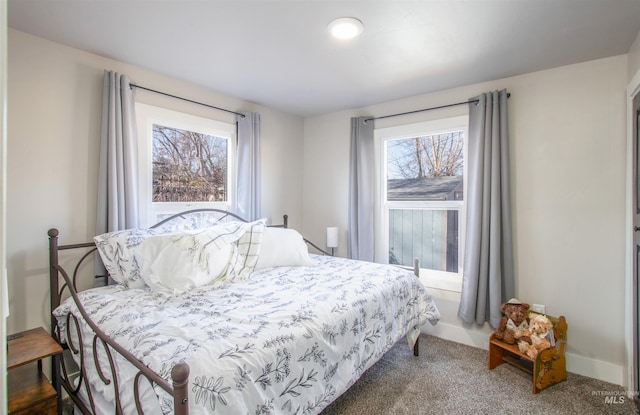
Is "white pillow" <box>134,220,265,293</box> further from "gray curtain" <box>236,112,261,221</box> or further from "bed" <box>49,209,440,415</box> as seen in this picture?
"gray curtain" <box>236,112,261,221</box>

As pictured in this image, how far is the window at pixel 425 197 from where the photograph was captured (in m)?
3.01

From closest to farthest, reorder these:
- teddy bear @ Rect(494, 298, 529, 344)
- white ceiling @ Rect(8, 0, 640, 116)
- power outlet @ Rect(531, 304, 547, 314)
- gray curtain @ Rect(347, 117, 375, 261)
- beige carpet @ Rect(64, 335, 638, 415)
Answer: white ceiling @ Rect(8, 0, 640, 116) < beige carpet @ Rect(64, 335, 638, 415) < teddy bear @ Rect(494, 298, 529, 344) < power outlet @ Rect(531, 304, 547, 314) < gray curtain @ Rect(347, 117, 375, 261)

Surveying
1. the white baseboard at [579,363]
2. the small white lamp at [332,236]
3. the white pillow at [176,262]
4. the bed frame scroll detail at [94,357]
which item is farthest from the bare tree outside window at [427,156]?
the bed frame scroll detail at [94,357]

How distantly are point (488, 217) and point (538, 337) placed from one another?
Result: 38.7 inches

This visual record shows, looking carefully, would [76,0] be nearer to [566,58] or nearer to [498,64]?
[498,64]

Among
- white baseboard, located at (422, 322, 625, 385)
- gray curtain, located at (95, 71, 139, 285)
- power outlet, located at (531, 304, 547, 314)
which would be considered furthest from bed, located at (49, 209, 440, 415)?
power outlet, located at (531, 304, 547, 314)

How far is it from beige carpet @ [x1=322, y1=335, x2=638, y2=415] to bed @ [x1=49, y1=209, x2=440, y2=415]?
0.97 ft

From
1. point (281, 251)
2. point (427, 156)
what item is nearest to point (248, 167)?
point (281, 251)

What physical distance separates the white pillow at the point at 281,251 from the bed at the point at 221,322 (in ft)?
0.04

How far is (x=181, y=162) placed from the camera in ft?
9.10

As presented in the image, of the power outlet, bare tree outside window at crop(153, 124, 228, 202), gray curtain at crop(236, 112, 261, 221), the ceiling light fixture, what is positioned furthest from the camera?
gray curtain at crop(236, 112, 261, 221)

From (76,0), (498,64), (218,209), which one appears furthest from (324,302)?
(498,64)

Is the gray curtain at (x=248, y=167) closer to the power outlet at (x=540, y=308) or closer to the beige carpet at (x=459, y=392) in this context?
the beige carpet at (x=459, y=392)

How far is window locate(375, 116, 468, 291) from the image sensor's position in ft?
9.88
